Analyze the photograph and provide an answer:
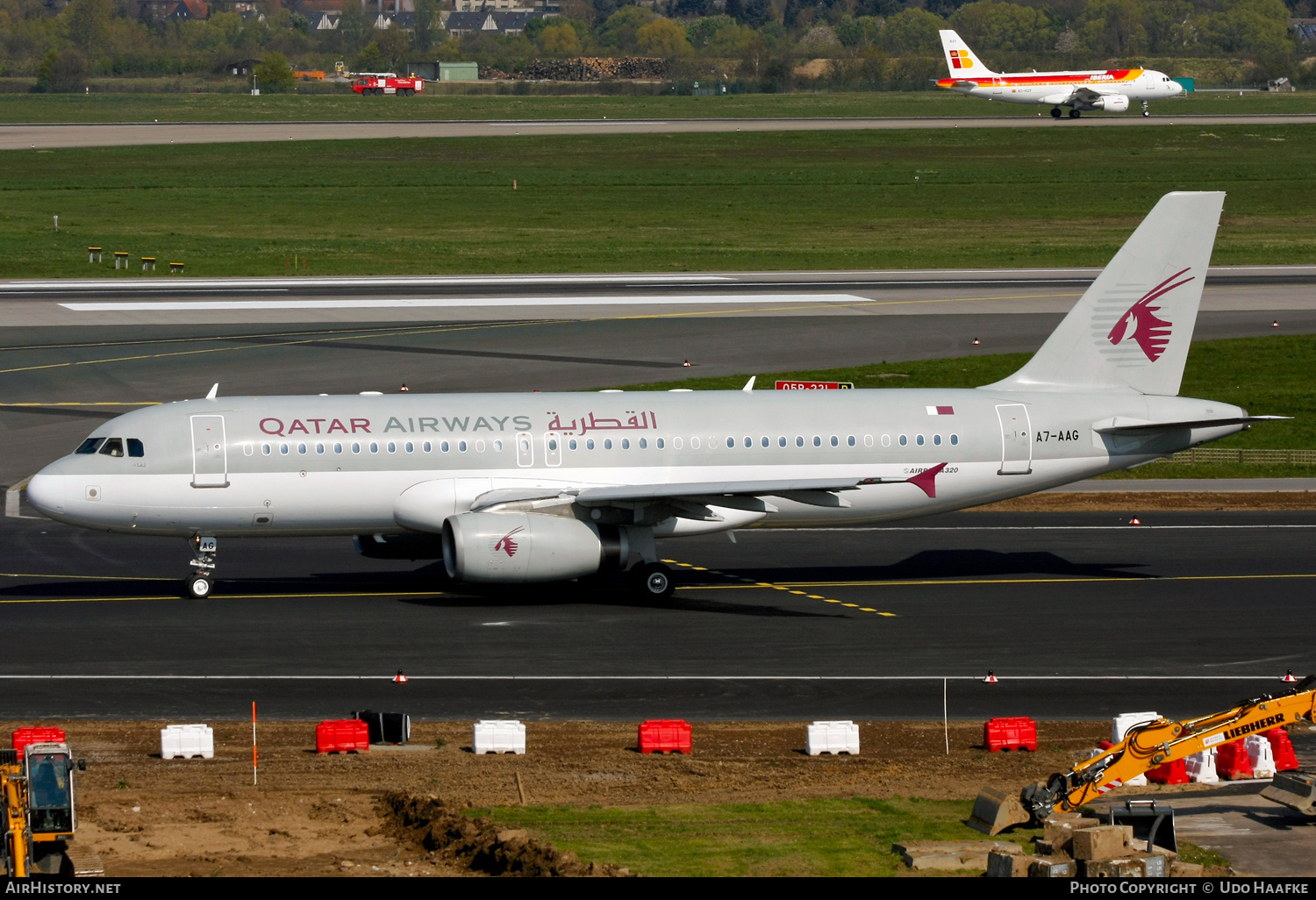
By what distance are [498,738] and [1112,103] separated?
580 ft

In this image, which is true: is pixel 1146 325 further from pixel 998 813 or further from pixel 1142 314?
pixel 998 813

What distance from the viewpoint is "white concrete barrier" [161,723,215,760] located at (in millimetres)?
27484

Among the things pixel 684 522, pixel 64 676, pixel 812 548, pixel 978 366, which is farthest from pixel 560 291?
pixel 64 676

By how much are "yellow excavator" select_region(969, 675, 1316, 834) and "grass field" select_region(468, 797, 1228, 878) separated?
0.36m

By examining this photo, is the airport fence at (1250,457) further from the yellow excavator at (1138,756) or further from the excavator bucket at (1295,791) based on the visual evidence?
the yellow excavator at (1138,756)

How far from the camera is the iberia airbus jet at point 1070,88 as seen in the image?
192m

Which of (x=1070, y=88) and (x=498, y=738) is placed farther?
(x=1070, y=88)

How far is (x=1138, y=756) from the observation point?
23438 mm

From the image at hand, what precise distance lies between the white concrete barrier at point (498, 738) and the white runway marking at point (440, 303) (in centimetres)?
5676

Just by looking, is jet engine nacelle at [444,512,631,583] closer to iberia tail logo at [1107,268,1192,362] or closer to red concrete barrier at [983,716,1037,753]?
red concrete barrier at [983,716,1037,753]

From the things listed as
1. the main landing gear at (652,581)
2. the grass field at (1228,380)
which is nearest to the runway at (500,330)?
the grass field at (1228,380)

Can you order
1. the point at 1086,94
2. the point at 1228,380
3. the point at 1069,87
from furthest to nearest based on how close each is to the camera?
the point at 1069,87
the point at 1086,94
the point at 1228,380

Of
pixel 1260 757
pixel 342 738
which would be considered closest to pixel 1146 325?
pixel 1260 757

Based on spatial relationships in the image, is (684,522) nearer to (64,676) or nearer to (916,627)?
(916,627)
